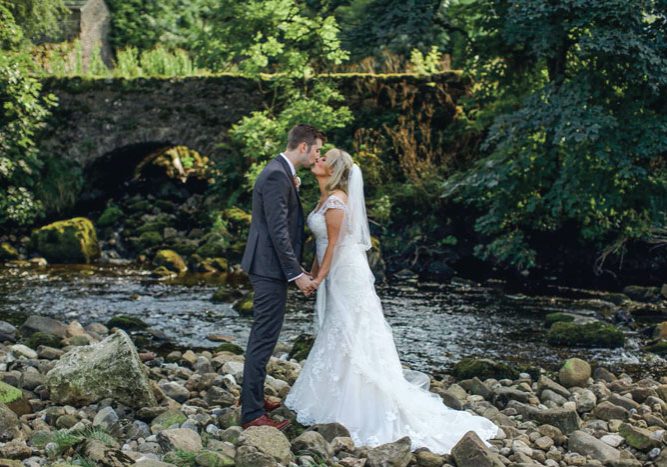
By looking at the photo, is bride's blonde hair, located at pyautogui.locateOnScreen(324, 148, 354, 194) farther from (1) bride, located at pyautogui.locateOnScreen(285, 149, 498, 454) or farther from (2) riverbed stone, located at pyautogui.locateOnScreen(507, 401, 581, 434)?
(2) riverbed stone, located at pyautogui.locateOnScreen(507, 401, 581, 434)

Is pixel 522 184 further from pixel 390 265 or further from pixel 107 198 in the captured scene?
pixel 107 198

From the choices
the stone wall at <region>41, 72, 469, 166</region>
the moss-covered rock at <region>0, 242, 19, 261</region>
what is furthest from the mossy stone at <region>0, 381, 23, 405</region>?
A: the stone wall at <region>41, 72, 469, 166</region>

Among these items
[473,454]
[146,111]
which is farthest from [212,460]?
[146,111]

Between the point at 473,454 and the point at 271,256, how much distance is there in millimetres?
1999

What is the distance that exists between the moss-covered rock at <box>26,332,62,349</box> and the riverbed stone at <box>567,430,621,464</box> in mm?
5946

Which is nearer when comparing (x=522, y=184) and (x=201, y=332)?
(x=201, y=332)

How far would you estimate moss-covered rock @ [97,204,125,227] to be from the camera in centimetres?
2017

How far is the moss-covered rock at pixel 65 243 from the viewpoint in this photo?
1777 centimetres

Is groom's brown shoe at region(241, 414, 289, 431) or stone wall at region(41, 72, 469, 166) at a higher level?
stone wall at region(41, 72, 469, 166)

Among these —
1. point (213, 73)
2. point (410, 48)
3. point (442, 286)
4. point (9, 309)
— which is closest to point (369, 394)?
point (9, 309)

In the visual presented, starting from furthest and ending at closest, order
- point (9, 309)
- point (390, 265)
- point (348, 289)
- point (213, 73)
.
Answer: point (213, 73) < point (390, 265) < point (9, 309) < point (348, 289)

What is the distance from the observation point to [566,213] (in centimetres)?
A: 1556

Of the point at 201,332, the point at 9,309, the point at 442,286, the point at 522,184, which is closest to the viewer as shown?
the point at 201,332

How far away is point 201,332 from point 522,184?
19.8ft
